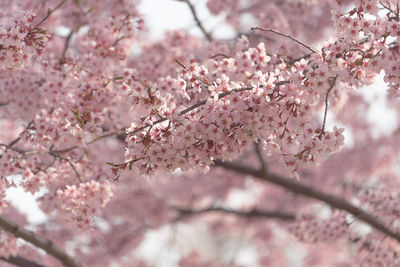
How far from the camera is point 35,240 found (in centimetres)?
532

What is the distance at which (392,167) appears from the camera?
44.8ft

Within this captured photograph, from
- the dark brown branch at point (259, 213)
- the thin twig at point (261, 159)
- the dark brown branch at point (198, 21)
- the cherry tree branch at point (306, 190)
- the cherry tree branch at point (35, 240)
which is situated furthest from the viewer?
the dark brown branch at point (259, 213)

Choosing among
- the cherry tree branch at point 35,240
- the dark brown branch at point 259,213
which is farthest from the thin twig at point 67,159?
the dark brown branch at point 259,213

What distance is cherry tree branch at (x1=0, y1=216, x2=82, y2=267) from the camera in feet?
Result: 16.3

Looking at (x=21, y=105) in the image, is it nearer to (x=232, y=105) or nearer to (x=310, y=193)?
(x=232, y=105)

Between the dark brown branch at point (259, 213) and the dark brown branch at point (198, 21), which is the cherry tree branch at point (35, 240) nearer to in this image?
the dark brown branch at point (198, 21)

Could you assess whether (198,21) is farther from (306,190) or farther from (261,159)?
(306,190)

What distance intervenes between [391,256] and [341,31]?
3100 mm

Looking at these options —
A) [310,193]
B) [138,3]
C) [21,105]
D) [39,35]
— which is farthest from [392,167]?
[39,35]

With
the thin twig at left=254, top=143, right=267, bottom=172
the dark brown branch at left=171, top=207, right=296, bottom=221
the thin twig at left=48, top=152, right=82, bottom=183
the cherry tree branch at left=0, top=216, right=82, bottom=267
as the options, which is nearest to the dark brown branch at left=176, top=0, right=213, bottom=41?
the thin twig at left=254, top=143, right=267, bottom=172

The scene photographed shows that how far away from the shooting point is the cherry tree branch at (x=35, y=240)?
16.3 ft

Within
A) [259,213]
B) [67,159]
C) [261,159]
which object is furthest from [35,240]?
[259,213]

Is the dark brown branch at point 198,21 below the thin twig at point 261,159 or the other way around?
the other way around

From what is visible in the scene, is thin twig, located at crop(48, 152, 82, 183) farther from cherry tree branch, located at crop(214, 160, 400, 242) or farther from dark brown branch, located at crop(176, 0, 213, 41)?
dark brown branch, located at crop(176, 0, 213, 41)
